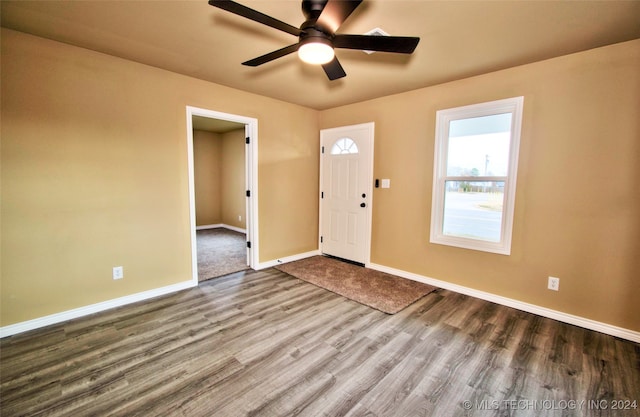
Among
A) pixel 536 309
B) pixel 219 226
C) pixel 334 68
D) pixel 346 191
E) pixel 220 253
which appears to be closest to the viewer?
pixel 334 68

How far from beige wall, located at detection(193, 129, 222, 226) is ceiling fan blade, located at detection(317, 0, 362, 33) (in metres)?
6.00

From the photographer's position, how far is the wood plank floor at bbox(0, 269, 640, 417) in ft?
5.49

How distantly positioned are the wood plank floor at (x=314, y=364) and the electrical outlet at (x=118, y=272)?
13.2 inches

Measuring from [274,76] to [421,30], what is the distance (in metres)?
1.65

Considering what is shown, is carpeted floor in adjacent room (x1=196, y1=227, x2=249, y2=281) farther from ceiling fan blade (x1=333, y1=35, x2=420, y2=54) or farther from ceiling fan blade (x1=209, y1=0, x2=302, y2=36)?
ceiling fan blade (x1=333, y1=35, x2=420, y2=54)

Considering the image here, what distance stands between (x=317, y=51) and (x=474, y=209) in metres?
2.53

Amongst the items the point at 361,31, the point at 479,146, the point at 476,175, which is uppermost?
the point at 361,31

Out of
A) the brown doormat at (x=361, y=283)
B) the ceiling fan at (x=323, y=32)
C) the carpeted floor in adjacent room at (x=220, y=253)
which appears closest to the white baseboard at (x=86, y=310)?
the carpeted floor in adjacent room at (x=220, y=253)

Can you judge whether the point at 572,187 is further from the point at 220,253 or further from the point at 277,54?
the point at 220,253

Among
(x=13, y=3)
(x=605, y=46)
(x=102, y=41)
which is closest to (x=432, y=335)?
→ (x=605, y=46)

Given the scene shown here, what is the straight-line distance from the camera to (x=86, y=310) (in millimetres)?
2670

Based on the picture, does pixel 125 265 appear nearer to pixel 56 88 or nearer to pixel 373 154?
pixel 56 88

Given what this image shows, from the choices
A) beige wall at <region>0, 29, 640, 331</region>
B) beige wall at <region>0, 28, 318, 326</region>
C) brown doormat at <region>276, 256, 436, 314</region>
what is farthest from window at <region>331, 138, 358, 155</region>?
brown doormat at <region>276, 256, 436, 314</region>

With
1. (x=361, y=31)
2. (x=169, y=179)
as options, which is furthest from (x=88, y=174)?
(x=361, y=31)
